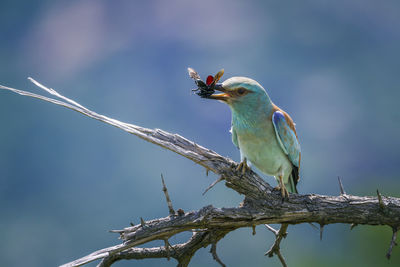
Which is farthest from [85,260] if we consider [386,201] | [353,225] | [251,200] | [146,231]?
[386,201]

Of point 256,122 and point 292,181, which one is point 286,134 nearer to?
point 256,122

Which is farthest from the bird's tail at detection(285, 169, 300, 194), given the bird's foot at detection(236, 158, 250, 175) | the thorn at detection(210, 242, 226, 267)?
the thorn at detection(210, 242, 226, 267)

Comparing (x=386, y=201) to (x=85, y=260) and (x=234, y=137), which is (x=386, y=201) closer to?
(x=234, y=137)

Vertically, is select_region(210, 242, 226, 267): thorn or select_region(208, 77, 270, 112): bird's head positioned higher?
select_region(208, 77, 270, 112): bird's head

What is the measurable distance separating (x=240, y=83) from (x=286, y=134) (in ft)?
2.27

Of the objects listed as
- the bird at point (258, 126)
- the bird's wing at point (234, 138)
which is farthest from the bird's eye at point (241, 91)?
the bird's wing at point (234, 138)

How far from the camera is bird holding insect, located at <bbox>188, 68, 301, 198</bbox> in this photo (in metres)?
3.70

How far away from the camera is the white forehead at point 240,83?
145 inches

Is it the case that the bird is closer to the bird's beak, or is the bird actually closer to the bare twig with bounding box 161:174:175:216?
the bird's beak

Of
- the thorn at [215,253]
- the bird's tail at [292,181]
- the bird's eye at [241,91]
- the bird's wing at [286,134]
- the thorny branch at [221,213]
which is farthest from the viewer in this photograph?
the bird's tail at [292,181]

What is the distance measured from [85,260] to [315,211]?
6.39 ft

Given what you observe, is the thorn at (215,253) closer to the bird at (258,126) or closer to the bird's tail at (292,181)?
the bird at (258,126)

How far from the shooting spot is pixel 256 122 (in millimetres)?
3793

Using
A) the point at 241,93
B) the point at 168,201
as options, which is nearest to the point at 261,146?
the point at 241,93
